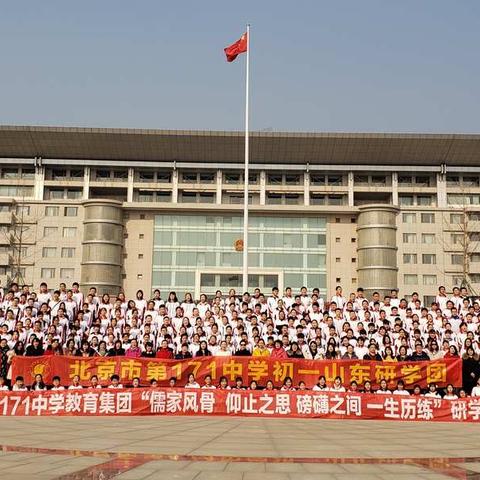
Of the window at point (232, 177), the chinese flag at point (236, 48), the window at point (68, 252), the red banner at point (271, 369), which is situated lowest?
the red banner at point (271, 369)

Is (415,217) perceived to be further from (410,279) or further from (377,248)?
(377,248)

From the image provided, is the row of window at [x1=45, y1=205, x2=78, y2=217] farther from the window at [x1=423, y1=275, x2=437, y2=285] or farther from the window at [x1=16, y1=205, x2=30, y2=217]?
the window at [x1=423, y1=275, x2=437, y2=285]

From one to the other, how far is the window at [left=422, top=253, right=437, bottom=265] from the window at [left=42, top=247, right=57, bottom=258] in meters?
41.0

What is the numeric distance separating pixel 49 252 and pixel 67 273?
329 centimetres

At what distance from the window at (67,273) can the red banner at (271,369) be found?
46932 mm

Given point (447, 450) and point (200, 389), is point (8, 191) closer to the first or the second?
point (200, 389)

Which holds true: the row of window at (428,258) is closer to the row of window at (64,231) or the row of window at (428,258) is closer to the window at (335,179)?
the window at (335,179)

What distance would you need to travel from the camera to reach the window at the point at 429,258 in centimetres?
6506

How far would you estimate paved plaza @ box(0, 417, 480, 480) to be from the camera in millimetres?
7871

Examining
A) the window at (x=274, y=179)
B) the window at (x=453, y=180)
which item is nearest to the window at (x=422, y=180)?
the window at (x=453, y=180)

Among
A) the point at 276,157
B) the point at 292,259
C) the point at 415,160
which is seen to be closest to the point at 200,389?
the point at 292,259

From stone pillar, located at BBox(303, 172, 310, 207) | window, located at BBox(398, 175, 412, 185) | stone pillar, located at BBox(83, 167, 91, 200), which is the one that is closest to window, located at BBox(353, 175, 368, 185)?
window, located at BBox(398, 175, 412, 185)

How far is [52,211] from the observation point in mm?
64688

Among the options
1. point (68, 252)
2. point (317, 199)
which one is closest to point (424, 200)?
point (317, 199)
